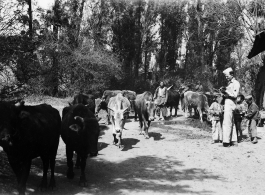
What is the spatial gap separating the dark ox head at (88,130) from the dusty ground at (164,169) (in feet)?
2.86

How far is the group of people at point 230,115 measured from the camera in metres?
10.6

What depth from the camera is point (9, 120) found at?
560 cm

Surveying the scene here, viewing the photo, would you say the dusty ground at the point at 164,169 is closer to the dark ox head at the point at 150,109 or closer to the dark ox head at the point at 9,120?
the dark ox head at the point at 150,109

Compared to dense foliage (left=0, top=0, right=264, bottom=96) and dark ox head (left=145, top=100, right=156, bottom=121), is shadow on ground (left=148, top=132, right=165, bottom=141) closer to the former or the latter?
dark ox head (left=145, top=100, right=156, bottom=121)

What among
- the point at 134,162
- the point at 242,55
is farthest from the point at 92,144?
the point at 242,55

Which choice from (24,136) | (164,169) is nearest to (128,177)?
(164,169)

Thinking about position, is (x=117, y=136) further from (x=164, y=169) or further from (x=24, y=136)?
(x=24, y=136)

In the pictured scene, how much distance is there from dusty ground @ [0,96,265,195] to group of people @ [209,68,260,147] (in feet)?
1.32

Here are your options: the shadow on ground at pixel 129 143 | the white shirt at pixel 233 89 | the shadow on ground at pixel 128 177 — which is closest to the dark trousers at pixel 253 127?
the white shirt at pixel 233 89

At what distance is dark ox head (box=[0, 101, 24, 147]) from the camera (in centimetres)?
539

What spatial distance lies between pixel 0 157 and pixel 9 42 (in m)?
3.33

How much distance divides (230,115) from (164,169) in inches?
144

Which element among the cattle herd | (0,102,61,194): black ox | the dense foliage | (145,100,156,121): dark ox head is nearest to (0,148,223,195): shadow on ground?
Result: the cattle herd

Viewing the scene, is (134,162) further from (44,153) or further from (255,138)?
(255,138)
